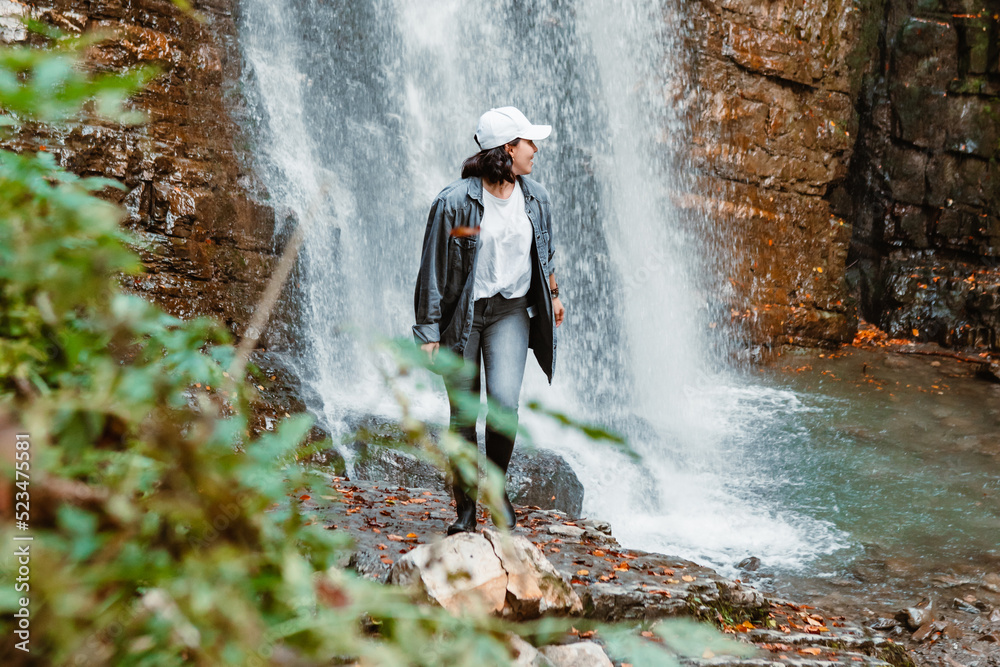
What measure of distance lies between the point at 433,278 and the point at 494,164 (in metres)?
0.59

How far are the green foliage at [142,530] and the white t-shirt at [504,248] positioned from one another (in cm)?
263

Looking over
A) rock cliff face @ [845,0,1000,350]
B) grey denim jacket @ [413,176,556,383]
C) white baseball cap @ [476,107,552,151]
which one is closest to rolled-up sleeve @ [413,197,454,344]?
grey denim jacket @ [413,176,556,383]

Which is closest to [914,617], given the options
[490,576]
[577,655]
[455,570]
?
[577,655]

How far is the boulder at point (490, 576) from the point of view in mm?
2789

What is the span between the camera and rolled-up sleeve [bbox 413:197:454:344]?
3467 mm

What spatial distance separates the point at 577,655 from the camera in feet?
8.93

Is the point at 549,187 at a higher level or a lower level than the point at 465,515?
higher

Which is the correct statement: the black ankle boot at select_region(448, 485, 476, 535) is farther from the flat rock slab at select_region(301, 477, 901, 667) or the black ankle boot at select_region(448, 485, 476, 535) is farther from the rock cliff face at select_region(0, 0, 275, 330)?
the rock cliff face at select_region(0, 0, 275, 330)

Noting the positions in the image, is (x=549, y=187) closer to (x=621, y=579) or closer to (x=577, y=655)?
(x=621, y=579)

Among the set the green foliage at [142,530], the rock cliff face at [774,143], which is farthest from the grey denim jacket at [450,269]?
the rock cliff face at [774,143]

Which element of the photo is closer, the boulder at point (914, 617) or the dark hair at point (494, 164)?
the dark hair at point (494, 164)

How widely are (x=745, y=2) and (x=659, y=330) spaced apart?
4.92m

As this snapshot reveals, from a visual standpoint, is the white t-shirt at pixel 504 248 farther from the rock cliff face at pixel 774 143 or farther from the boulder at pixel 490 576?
the rock cliff face at pixel 774 143

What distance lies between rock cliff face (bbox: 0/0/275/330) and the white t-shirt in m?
5.38
